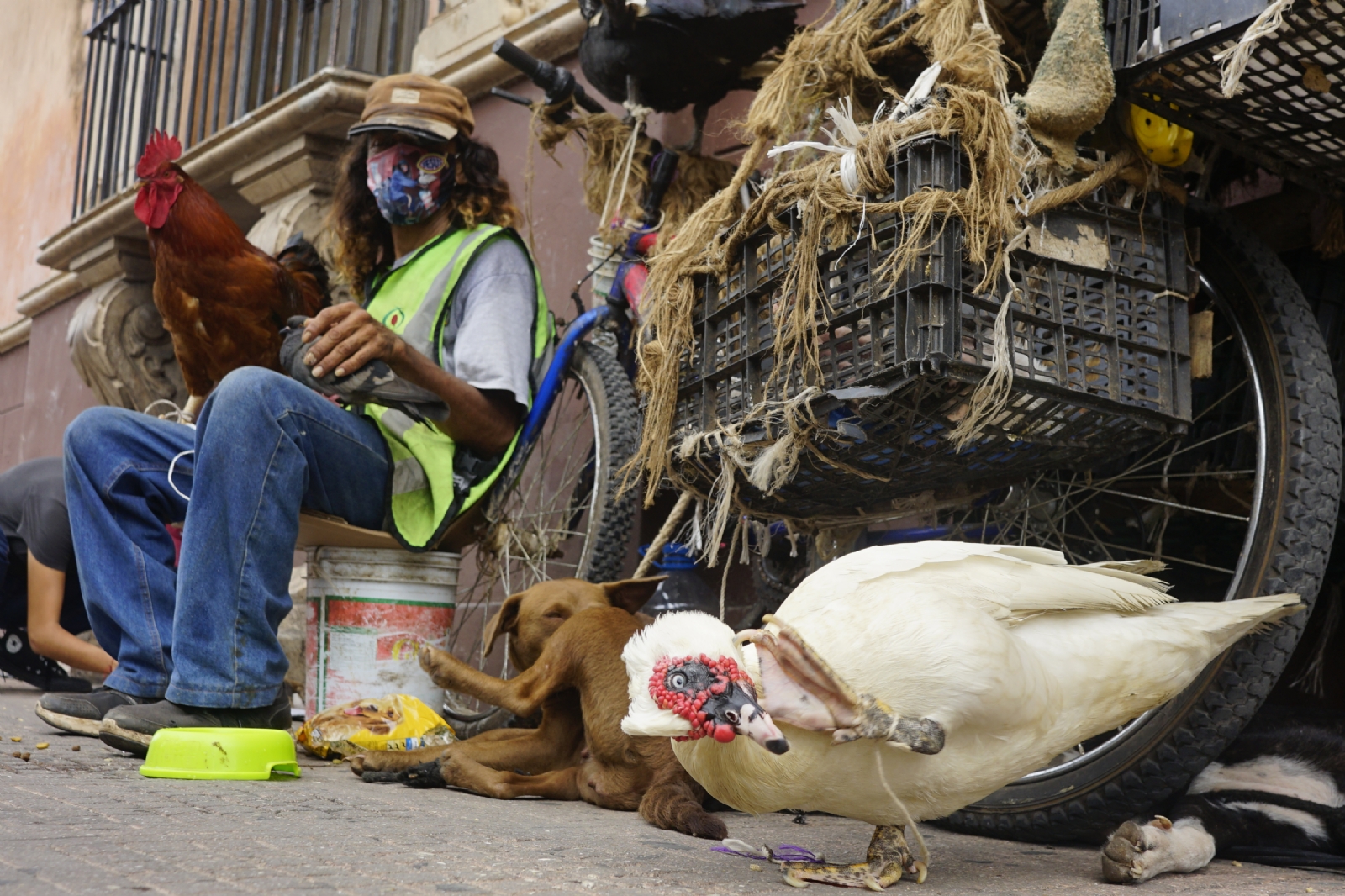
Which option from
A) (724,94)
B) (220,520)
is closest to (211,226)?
(220,520)

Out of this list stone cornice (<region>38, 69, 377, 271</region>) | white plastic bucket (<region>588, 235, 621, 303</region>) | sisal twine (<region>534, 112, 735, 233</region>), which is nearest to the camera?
sisal twine (<region>534, 112, 735, 233</region>)

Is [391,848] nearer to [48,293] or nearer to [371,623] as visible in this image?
[371,623]

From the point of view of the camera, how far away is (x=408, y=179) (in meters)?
3.20

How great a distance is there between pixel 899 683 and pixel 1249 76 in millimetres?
1174

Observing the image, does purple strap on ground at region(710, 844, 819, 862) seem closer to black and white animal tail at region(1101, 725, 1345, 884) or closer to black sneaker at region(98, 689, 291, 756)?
black and white animal tail at region(1101, 725, 1345, 884)

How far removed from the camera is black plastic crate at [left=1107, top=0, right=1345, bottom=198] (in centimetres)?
172

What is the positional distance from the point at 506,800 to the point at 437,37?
3942mm

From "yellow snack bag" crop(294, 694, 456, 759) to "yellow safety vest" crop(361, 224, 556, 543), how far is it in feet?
1.31

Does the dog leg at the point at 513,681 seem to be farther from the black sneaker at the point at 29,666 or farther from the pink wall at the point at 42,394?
the pink wall at the point at 42,394

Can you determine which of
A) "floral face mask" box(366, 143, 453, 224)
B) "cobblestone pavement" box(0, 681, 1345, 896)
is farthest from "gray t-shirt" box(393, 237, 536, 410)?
"cobblestone pavement" box(0, 681, 1345, 896)

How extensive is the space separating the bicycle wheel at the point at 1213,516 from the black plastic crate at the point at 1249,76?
0.65 feet

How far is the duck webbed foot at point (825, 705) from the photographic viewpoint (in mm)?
1412

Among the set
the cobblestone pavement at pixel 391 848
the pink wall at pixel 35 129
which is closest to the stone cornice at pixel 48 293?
the pink wall at pixel 35 129

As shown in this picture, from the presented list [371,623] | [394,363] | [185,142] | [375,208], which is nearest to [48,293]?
[185,142]
